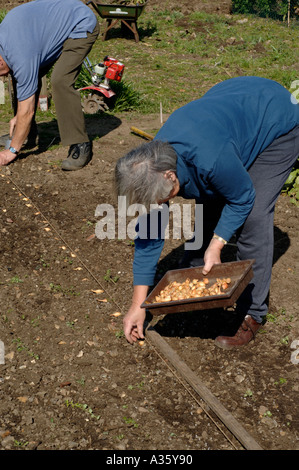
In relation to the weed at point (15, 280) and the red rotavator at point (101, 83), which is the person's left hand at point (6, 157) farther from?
the weed at point (15, 280)

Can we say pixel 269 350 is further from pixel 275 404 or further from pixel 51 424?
pixel 51 424

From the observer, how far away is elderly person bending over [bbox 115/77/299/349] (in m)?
2.54

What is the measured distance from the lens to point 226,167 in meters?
2.59

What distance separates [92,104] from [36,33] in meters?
2.26

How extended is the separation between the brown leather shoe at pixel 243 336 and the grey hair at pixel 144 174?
1.32m

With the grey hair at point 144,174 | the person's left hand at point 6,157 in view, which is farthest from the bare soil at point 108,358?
the grey hair at point 144,174

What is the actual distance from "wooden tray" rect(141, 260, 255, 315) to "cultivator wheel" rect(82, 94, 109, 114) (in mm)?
4694

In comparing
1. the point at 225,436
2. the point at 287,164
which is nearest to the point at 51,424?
the point at 225,436

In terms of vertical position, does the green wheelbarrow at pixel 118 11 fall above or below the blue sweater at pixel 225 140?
below

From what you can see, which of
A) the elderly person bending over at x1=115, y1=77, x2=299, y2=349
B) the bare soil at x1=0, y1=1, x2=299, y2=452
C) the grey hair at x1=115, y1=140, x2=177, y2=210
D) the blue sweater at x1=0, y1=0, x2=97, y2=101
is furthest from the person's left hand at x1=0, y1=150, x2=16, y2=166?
the grey hair at x1=115, y1=140, x2=177, y2=210

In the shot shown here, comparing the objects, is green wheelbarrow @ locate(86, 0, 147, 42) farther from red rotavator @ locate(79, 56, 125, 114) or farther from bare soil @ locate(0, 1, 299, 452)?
bare soil @ locate(0, 1, 299, 452)

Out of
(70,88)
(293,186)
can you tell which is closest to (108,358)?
(293,186)

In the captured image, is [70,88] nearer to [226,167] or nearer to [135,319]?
[135,319]

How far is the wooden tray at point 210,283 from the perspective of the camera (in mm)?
2865
